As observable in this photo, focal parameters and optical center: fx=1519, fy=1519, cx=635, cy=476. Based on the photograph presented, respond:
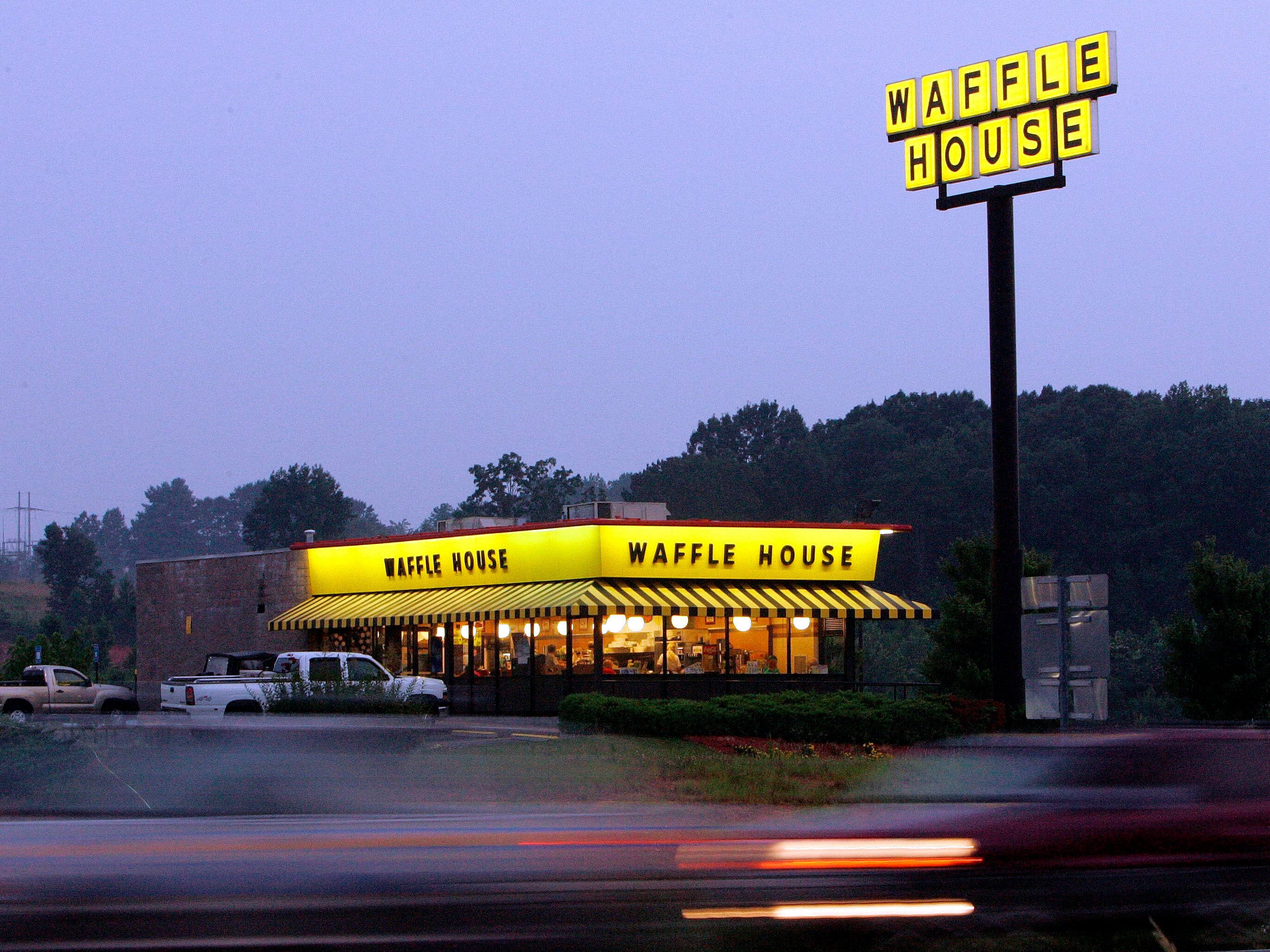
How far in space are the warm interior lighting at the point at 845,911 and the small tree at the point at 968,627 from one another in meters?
27.9

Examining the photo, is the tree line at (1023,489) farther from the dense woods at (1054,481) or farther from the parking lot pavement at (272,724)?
the parking lot pavement at (272,724)

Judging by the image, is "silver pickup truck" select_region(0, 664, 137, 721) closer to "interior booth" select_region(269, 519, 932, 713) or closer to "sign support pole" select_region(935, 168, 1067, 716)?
"interior booth" select_region(269, 519, 932, 713)

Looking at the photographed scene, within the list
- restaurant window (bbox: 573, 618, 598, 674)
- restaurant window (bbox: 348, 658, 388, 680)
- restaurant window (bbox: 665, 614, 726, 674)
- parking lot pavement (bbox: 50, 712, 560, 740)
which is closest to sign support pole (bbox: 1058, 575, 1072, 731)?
parking lot pavement (bbox: 50, 712, 560, 740)

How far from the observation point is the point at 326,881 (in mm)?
6516

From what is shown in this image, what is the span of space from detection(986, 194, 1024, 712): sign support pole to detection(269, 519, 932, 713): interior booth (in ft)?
29.1

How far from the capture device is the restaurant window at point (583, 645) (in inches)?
1387

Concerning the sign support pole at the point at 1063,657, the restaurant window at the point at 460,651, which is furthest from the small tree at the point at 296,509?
the sign support pole at the point at 1063,657

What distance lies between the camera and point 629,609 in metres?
33.8

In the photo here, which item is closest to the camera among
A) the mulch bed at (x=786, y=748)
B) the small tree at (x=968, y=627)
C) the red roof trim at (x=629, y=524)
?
the mulch bed at (x=786, y=748)

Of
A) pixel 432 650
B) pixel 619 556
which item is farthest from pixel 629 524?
pixel 432 650

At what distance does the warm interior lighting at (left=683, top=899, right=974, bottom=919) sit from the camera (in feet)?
24.3

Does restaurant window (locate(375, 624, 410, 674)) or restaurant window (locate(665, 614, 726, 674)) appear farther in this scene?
restaurant window (locate(375, 624, 410, 674))

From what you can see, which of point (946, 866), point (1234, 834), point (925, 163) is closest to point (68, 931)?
point (946, 866)

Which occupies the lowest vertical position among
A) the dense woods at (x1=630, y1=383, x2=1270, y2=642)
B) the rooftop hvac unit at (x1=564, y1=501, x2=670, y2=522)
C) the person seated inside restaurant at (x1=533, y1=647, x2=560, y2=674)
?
the person seated inside restaurant at (x1=533, y1=647, x2=560, y2=674)
